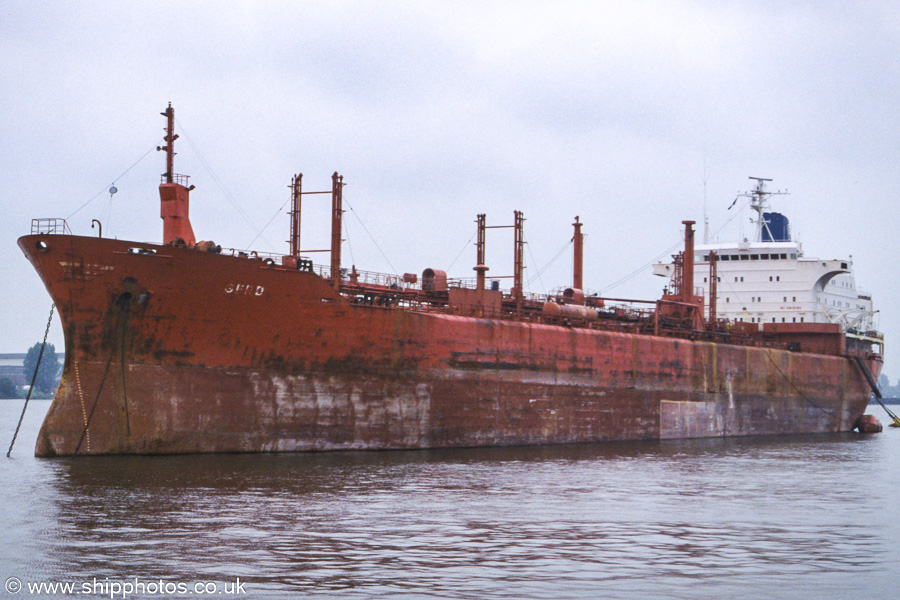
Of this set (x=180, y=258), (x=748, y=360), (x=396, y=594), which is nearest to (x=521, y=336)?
(x=180, y=258)

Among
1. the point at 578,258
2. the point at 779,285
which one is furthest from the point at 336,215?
the point at 779,285

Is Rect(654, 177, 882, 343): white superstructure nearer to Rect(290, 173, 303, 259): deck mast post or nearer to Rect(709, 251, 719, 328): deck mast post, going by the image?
Rect(709, 251, 719, 328): deck mast post

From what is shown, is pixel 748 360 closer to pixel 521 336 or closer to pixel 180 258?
pixel 521 336

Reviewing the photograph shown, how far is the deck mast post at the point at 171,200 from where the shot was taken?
22469mm

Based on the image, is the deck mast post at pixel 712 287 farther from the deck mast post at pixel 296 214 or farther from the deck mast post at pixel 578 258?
the deck mast post at pixel 296 214

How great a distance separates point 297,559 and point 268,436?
10117mm

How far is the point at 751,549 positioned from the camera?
12.1 m

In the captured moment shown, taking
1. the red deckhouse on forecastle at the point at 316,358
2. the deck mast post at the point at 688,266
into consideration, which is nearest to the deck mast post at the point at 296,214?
the red deckhouse on forecastle at the point at 316,358

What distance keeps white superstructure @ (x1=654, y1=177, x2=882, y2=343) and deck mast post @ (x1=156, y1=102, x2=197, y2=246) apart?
2242 centimetres

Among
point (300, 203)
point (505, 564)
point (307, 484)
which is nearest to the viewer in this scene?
point (505, 564)

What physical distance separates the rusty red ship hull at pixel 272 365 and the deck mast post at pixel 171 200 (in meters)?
2.87

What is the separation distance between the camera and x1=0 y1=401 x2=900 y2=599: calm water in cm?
1027

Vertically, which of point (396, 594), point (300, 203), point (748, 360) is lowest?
point (396, 594)

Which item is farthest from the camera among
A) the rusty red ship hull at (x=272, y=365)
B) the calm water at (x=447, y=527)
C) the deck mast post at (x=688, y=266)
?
the deck mast post at (x=688, y=266)
